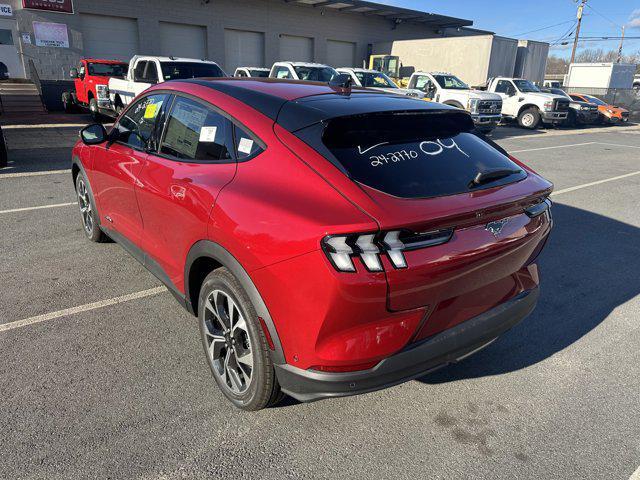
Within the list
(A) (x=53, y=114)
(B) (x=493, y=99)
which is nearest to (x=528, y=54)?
(B) (x=493, y=99)

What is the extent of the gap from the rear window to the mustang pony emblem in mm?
203

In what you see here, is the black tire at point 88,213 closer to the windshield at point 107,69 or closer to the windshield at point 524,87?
the windshield at point 107,69

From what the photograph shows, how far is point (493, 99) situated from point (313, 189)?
633 inches

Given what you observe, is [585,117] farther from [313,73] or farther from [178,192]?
[178,192]

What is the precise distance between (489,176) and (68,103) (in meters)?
18.9

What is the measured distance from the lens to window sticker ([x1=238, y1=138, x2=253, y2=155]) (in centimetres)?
242

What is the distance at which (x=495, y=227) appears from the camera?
226 cm

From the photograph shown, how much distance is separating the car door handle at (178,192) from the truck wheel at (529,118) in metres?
20.4

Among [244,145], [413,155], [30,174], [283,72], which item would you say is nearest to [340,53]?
[283,72]

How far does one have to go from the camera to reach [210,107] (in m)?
2.78

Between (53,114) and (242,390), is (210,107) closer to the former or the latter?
(242,390)

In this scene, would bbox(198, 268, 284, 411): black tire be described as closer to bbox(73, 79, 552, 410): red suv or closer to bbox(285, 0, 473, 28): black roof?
bbox(73, 79, 552, 410): red suv

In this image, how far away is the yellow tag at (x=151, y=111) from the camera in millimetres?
3359

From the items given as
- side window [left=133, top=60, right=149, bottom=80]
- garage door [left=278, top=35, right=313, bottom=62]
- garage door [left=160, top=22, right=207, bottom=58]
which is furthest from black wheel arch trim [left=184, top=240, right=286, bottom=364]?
garage door [left=278, top=35, right=313, bottom=62]
